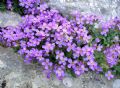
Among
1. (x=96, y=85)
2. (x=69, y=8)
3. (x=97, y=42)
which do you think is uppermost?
(x=69, y=8)

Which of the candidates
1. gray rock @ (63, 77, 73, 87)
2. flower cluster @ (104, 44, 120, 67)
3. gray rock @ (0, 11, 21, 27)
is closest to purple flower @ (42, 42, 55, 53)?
gray rock @ (63, 77, 73, 87)

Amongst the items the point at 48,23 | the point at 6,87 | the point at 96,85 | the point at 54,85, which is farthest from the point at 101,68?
the point at 6,87

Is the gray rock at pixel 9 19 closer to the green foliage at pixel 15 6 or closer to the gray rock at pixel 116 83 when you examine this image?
the green foliage at pixel 15 6

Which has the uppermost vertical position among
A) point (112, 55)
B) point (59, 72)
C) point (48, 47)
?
point (48, 47)

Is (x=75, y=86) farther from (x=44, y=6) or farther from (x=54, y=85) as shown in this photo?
(x=44, y=6)

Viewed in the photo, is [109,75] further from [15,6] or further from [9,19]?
[15,6]

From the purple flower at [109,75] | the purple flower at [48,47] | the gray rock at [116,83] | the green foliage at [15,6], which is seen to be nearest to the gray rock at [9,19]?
the green foliage at [15,6]

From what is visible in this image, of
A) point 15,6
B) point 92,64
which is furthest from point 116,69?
point 15,6

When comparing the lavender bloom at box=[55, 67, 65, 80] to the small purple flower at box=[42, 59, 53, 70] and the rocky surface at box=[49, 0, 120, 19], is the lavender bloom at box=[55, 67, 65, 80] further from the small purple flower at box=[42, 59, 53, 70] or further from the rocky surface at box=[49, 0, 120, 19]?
the rocky surface at box=[49, 0, 120, 19]
